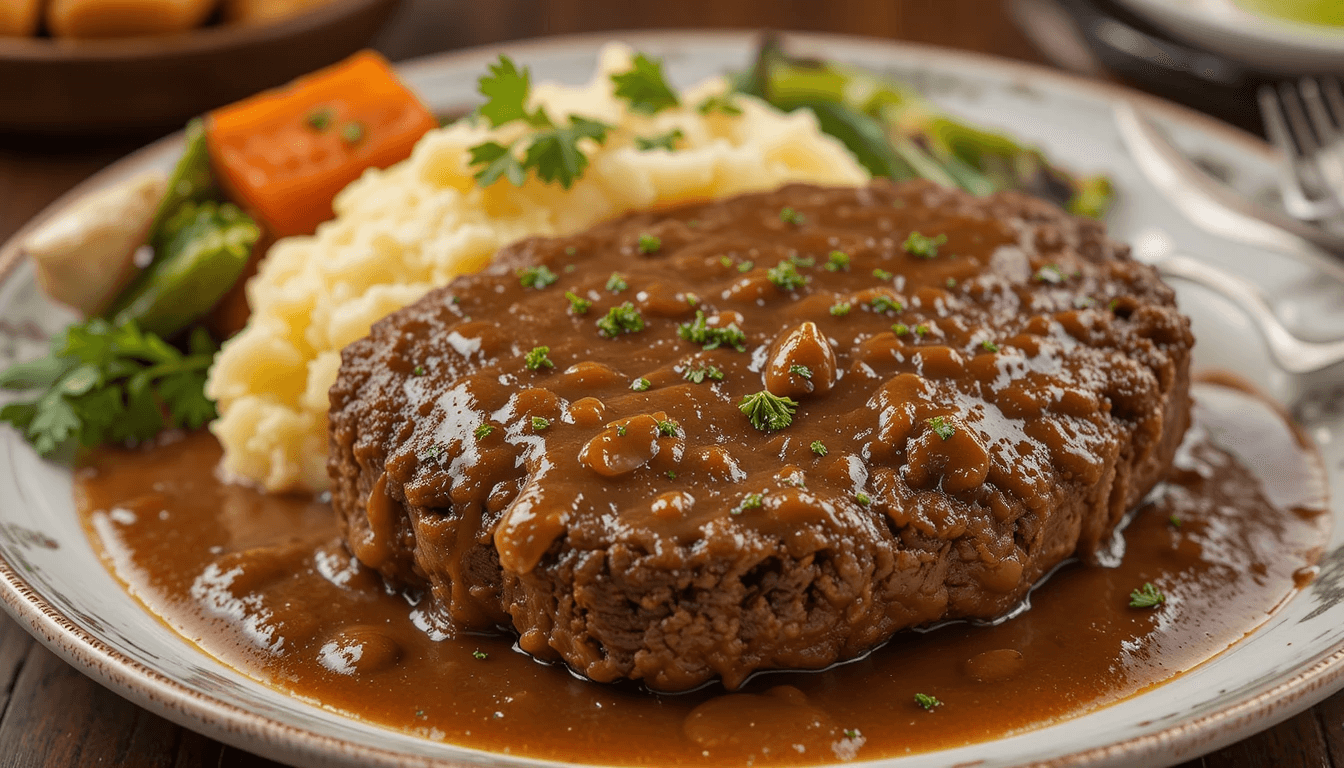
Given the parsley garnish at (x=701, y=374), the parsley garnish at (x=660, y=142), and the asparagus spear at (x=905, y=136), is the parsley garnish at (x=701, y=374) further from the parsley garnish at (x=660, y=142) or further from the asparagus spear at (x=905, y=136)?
the asparagus spear at (x=905, y=136)

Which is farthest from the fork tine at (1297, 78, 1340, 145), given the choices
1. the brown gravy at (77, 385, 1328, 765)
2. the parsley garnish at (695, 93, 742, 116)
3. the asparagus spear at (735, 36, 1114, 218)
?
the parsley garnish at (695, 93, 742, 116)

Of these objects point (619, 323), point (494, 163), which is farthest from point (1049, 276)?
point (494, 163)

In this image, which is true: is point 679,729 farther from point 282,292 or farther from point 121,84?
point 121,84

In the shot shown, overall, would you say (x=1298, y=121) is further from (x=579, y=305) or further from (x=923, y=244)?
(x=579, y=305)

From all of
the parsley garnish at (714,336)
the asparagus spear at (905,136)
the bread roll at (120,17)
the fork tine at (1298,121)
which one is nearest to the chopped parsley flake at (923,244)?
the parsley garnish at (714,336)

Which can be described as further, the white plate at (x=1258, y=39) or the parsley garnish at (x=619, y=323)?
the white plate at (x=1258, y=39)

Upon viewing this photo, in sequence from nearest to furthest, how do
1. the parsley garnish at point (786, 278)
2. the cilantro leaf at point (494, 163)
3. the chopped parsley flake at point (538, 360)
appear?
the chopped parsley flake at point (538, 360) → the parsley garnish at point (786, 278) → the cilantro leaf at point (494, 163)
